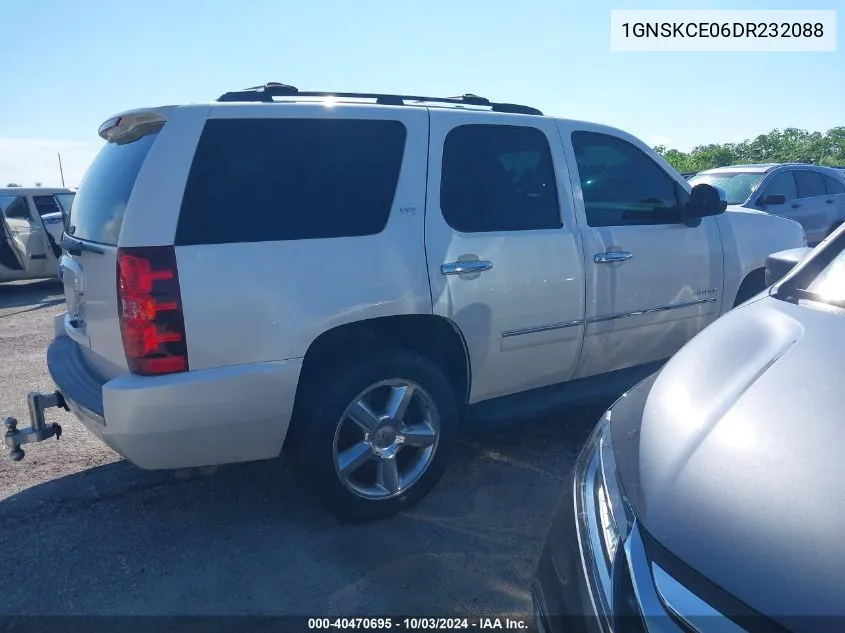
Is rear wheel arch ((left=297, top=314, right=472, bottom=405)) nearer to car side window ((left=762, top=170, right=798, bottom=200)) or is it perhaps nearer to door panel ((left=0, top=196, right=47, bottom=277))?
car side window ((left=762, top=170, right=798, bottom=200))

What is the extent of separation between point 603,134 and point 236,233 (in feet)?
7.73

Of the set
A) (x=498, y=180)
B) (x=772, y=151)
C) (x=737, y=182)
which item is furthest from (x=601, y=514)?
(x=772, y=151)

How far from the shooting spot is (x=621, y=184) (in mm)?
4051

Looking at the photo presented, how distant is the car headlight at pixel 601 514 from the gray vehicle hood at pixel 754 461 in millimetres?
41

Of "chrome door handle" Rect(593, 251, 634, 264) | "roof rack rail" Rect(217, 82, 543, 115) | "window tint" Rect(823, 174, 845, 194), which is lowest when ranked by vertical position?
"chrome door handle" Rect(593, 251, 634, 264)

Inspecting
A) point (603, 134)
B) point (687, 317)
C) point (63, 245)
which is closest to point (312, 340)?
point (63, 245)

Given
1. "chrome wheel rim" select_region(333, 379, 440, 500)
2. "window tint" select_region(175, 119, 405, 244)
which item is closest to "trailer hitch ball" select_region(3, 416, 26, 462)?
"window tint" select_region(175, 119, 405, 244)

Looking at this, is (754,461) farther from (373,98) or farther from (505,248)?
(373,98)

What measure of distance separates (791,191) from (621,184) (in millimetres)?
8208

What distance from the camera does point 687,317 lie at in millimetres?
4277

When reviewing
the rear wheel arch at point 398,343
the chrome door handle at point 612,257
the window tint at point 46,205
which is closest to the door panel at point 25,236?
the window tint at point 46,205

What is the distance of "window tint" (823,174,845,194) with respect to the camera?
11.3 metres

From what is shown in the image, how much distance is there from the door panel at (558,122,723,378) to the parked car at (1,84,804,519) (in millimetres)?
18

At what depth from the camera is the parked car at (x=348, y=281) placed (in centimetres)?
268
